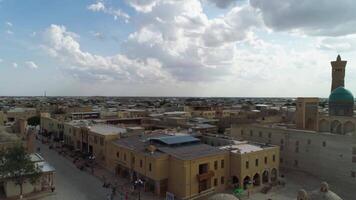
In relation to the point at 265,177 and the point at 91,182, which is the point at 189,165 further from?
the point at 91,182

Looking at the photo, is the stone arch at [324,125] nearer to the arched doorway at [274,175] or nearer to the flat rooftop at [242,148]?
the arched doorway at [274,175]

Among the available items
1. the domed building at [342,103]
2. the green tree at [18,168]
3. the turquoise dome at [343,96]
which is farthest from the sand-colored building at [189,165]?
the turquoise dome at [343,96]

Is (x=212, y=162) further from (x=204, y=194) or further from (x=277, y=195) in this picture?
(x=277, y=195)

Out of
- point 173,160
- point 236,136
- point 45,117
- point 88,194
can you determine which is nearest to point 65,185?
point 88,194

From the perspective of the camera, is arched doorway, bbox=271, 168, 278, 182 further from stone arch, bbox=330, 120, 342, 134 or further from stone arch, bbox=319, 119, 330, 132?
stone arch, bbox=319, 119, 330, 132

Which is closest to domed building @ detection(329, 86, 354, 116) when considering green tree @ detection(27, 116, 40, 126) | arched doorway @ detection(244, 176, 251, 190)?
arched doorway @ detection(244, 176, 251, 190)

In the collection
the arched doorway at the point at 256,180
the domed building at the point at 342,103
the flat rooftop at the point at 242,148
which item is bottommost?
the arched doorway at the point at 256,180

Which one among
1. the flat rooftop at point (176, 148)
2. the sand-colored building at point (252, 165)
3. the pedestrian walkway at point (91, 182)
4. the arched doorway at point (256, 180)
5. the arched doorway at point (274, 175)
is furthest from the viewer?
the arched doorway at point (274, 175)
